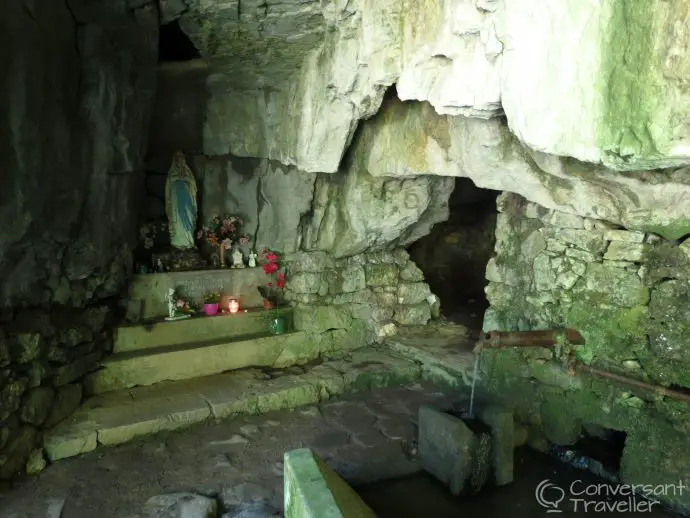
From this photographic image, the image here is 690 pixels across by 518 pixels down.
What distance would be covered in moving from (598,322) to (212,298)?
13.8 ft

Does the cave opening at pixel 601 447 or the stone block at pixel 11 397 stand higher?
the stone block at pixel 11 397

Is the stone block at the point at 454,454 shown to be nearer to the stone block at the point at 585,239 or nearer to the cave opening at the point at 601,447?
the cave opening at the point at 601,447

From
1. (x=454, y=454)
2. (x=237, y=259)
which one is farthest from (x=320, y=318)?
(x=454, y=454)

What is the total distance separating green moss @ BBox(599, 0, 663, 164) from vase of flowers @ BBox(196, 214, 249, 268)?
16.3ft

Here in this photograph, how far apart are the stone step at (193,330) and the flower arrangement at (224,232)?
98 centimetres

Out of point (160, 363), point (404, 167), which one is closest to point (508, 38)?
point (404, 167)

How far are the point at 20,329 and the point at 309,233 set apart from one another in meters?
3.45

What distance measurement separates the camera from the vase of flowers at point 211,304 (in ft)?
19.9

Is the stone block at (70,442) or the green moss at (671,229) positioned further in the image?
the stone block at (70,442)

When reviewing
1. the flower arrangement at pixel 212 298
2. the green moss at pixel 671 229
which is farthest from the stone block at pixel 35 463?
the green moss at pixel 671 229

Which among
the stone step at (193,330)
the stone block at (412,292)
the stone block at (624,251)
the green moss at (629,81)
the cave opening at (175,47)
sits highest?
the cave opening at (175,47)

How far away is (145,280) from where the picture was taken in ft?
19.3

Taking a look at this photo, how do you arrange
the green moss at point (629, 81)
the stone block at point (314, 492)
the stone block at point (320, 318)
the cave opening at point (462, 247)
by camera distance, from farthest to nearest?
the cave opening at point (462, 247) → the stone block at point (320, 318) → the stone block at point (314, 492) → the green moss at point (629, 81)

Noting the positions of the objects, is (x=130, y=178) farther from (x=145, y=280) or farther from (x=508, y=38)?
(x=508, y=38)
